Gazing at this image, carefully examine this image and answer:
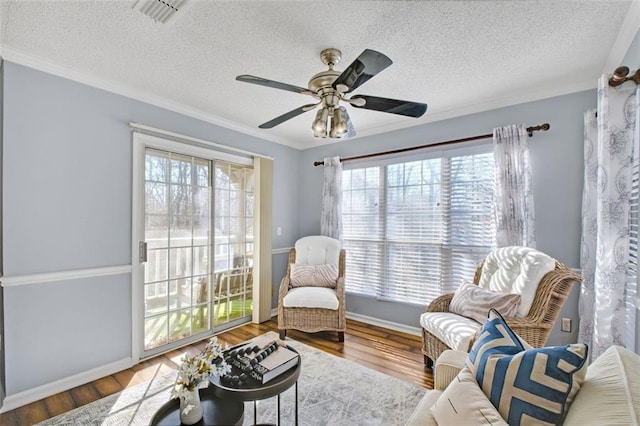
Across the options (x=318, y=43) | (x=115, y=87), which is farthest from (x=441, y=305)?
(x=115, y=87)

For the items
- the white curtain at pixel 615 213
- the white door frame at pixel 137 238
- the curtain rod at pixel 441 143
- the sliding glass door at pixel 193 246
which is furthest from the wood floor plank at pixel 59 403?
the white curtain at pixel 615 213

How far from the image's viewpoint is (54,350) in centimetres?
219

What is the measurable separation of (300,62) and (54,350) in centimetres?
290

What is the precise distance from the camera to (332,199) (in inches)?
156

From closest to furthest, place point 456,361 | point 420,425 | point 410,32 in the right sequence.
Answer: point 420,425
point 456,361
point 410,32

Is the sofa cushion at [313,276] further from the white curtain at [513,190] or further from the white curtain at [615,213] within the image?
the white curtain at [615,213]

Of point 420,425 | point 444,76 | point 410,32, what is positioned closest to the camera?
point 420,425

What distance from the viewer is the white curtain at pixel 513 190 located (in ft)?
8.58

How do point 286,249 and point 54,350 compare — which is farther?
point 286,249

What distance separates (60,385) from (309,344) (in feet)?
6.77

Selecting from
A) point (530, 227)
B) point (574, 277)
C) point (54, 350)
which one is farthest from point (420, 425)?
point (54, 350)

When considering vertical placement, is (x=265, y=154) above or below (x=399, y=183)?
above

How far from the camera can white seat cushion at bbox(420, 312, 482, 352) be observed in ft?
6.64

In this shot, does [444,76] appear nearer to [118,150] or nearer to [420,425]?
[420,425]
